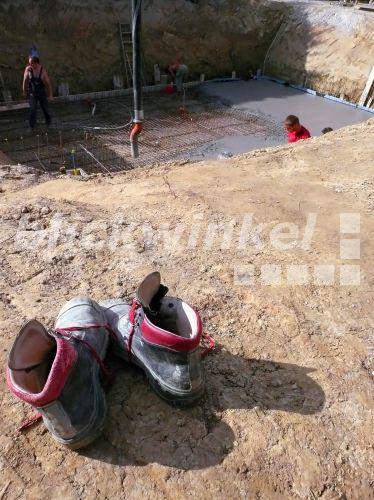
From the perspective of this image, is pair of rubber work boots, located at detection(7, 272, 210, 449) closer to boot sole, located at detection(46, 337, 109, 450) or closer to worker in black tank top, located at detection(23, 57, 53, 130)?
boot sole, located at detection(46, 337, 109, 450)

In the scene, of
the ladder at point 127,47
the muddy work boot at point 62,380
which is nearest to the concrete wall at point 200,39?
the ladder at point 127,47

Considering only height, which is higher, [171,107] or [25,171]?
[25,171]

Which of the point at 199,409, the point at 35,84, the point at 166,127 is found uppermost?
the point at 199,409

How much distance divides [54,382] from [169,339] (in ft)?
1.59

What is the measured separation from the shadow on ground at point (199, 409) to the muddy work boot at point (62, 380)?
0.43 ft

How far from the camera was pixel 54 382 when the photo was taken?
1.57m

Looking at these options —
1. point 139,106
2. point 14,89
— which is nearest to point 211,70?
point 14,89

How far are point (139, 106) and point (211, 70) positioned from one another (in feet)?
31.7

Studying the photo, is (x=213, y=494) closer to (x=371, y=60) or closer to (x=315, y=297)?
(x=315, y=297)

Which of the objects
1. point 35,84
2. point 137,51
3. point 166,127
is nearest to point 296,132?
point 137,51

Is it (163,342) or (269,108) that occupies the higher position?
(163,342)

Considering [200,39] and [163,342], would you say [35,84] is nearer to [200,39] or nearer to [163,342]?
[200,39]

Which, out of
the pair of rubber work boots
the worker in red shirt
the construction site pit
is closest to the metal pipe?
the worker in red shirt

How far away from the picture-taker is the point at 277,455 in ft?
5.85
